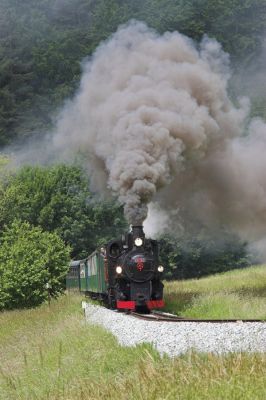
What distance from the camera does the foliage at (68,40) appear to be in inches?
2357

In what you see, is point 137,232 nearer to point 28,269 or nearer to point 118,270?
point 118,270

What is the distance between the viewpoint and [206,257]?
4944cm

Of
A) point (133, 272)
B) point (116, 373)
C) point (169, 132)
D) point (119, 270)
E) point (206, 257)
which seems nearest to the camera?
point (116, 373)

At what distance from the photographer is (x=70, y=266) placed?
30203mm

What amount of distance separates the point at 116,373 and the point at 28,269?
58.6 ft

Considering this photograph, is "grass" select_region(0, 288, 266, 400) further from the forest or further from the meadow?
the forest

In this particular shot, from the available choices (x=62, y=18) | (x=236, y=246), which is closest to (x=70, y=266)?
(x=236, y=246)

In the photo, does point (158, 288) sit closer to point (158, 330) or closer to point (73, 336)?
point (73, 336)

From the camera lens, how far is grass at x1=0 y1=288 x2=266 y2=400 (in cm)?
577

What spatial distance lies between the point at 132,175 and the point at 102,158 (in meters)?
2.60

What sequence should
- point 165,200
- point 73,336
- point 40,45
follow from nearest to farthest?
point 73,336
point 165,200
point 40,45

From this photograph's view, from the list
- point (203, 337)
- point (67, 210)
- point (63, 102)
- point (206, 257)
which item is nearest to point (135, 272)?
point (203, 337)

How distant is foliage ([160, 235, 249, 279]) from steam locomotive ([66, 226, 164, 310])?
31.3 metres

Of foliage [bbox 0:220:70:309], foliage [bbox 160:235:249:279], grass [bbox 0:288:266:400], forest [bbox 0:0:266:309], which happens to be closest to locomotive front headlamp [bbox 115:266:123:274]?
grass [bbox 0:288:266:400]
